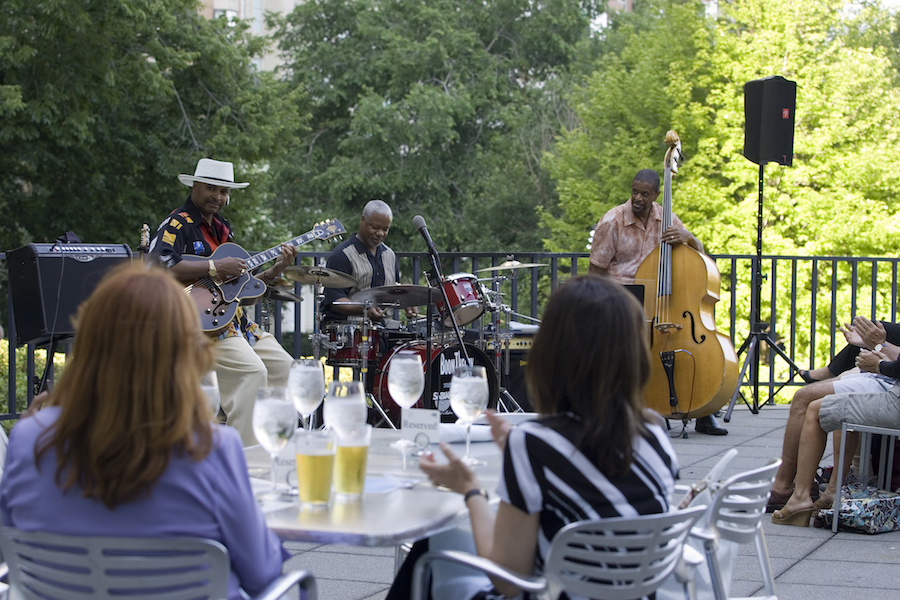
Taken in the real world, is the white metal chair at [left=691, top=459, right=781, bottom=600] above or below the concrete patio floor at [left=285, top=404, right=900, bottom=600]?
above

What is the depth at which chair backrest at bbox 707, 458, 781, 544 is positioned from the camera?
2219mm

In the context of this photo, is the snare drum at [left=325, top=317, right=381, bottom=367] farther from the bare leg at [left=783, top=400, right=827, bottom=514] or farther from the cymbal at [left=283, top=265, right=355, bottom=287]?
the bare leg at [left=783, top=400, right=827, bottom=514]

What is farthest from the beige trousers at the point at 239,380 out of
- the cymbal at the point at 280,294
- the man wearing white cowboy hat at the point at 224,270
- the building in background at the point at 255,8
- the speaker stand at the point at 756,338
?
the building in background at the point at 255,8

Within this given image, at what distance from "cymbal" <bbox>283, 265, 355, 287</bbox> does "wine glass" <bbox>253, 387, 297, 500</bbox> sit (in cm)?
392

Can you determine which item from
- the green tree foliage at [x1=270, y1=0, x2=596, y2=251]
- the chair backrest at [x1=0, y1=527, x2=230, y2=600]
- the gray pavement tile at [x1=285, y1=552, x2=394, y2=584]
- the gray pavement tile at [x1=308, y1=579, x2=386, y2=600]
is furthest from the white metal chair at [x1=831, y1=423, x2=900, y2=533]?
the green tree foliage at [x1=270, y1=0, x2=596, y2=251]

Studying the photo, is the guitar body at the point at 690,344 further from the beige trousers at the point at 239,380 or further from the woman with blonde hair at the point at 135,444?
the woman with blonde hair at the point at 135,444

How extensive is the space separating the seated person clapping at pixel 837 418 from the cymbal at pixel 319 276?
9.90ft

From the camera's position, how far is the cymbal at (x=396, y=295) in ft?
19.5

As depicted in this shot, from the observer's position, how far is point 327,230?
5.99 meters

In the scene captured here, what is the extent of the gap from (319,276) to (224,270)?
123cm

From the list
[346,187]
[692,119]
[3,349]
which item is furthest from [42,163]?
[692,119]

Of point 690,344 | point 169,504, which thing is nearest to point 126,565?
point 169,504

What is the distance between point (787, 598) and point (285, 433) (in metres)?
2.24

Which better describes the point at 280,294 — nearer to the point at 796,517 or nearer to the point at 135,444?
the point at 796,517
